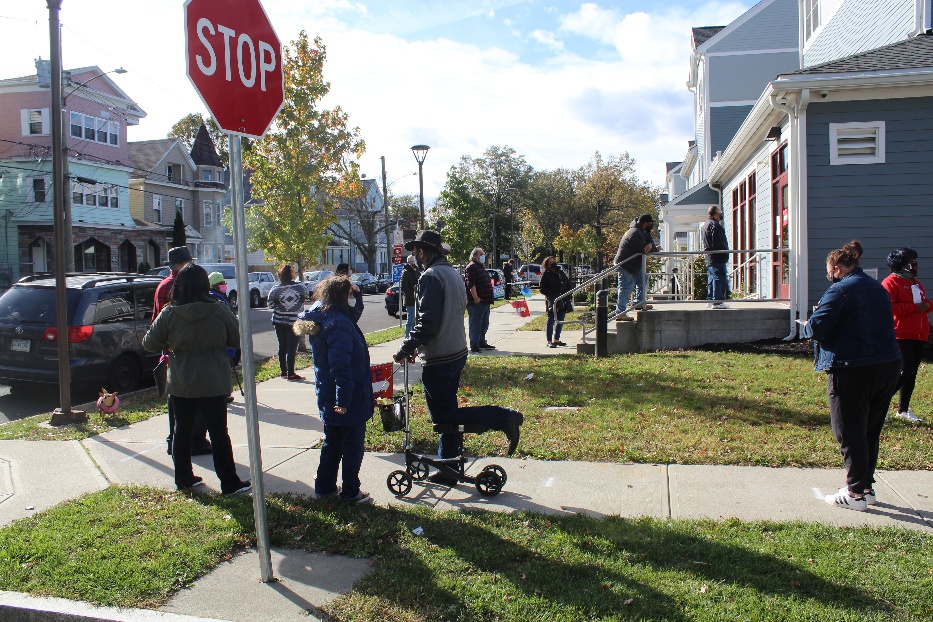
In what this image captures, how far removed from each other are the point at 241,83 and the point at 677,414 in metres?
5.38

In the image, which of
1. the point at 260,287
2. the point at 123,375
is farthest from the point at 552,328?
the point at 260,287

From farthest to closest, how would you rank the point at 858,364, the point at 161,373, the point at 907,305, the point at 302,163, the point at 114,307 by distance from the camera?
the point at 302,163 → the point at 114,307 → the point at 161,373 → the point at 907,305 → the point at 858,364

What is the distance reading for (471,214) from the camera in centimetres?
4066

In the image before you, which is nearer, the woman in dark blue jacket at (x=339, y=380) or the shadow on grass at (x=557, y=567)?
the shadow on grass at (x=557, y=567)

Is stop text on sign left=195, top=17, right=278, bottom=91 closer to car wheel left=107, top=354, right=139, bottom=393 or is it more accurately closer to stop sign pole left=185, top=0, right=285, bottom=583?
stop sign pole left=185, top=0, right=285, bottom=583

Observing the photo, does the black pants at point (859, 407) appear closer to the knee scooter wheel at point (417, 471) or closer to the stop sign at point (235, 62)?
the knee scooter wheel at point (417, 471)

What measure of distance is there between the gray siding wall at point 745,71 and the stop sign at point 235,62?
86.2 feet

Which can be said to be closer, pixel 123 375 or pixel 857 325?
pixel 857 325

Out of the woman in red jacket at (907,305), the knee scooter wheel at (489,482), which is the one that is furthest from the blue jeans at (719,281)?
the knee scooter wheel at (489,482)

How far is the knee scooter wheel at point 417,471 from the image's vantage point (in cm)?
548

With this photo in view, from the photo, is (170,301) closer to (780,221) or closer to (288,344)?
(288,344)

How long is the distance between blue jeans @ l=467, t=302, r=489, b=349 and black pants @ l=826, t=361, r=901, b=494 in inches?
329

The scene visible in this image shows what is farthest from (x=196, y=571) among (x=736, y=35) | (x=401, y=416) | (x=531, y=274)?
(x=531, y=274)

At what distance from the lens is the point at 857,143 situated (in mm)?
11453
